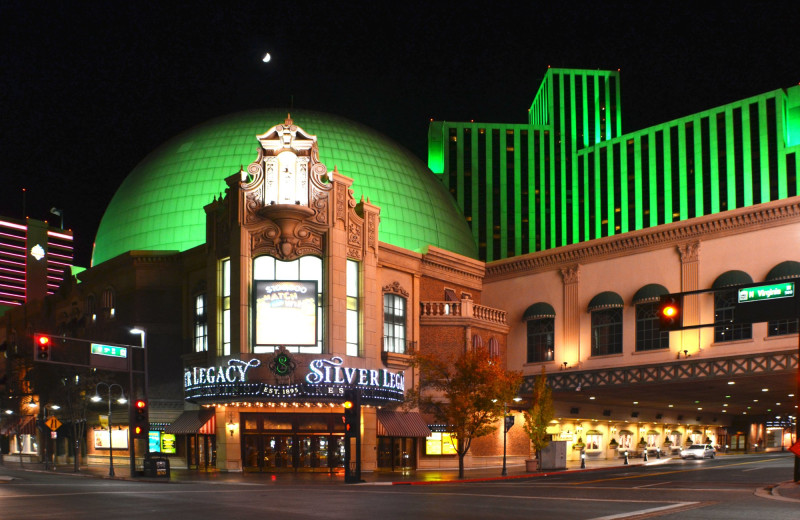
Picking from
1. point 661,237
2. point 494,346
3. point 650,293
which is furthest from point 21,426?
point 661,237

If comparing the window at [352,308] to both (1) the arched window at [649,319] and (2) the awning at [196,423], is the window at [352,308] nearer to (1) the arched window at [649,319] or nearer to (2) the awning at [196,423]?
(2) the awning at [196,423]

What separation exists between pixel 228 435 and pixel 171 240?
1673cm

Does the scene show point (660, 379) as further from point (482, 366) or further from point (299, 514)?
point (299, 514)

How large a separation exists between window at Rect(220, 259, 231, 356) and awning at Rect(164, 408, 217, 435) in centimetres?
383

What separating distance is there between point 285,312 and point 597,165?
119 m

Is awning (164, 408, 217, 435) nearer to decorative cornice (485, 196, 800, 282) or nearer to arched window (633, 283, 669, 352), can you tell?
decorative cornice (485, 196, 800, 282)

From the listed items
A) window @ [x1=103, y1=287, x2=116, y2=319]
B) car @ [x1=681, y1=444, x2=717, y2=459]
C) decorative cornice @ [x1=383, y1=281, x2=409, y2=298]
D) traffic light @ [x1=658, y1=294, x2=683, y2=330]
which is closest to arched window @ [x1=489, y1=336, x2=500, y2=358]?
decorative cornice @ [x1=383, y1=281, x2=409, y2=298]

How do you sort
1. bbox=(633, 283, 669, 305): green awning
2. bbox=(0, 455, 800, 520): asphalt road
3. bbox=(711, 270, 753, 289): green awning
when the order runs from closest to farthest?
bbox=(0, 455, 800, 520): asphalt road
bbox=(711, 270, 753, 289): green awning
bbox=(633, 283, 669, 305): green awning

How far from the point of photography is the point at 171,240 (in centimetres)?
6625

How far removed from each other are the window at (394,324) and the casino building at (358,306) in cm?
17

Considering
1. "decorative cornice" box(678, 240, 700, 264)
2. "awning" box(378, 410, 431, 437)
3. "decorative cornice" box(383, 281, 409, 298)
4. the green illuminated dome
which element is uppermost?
the green illuminated dome

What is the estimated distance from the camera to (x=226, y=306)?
57094mm

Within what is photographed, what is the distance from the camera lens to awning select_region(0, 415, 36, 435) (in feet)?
264

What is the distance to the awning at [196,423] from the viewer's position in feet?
184
